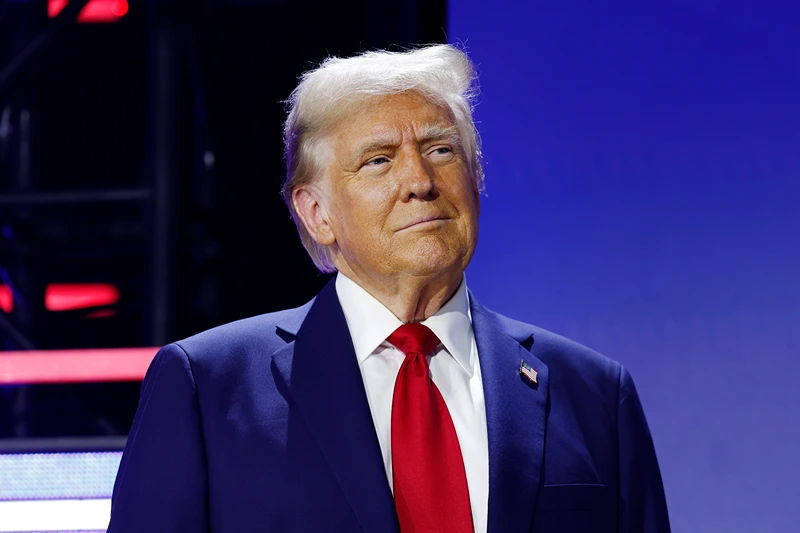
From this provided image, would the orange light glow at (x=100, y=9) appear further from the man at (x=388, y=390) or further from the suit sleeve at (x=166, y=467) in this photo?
the suit sleeve at (x=166, y=467)

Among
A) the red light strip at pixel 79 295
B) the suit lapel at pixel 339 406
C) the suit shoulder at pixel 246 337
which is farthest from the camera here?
the red light strip at pixel 79 295

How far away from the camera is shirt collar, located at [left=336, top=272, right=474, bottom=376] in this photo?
4.61 ft

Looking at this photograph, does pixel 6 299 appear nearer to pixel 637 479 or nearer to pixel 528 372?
pixel 528 372

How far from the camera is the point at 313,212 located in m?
1.56

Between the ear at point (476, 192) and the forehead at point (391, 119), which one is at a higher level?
the forehead at point (391, 119)

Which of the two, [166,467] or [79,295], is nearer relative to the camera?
[166,467]

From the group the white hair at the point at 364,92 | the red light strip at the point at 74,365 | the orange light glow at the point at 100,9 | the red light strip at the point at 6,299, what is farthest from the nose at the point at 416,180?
the red light strip at the point at 6,299

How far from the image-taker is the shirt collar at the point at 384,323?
1.41m

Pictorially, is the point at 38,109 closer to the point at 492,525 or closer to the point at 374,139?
the point at 374,139

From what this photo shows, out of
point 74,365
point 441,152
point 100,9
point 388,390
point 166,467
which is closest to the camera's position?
point 166,467

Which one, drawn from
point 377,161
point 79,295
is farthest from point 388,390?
point 79,295

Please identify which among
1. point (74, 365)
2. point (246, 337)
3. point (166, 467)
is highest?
point (246, 337)

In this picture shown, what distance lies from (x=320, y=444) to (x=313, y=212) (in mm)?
418

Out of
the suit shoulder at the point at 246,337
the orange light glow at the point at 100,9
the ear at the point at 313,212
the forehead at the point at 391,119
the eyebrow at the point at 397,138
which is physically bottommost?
the suit shoulder at the point at 246,337
